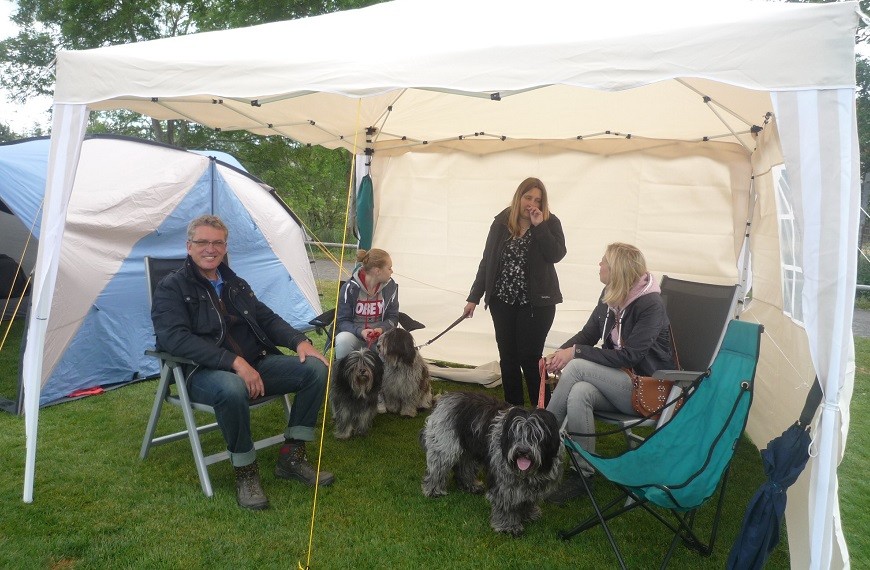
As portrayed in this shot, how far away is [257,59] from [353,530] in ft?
6.21

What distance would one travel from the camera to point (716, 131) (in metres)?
4.20

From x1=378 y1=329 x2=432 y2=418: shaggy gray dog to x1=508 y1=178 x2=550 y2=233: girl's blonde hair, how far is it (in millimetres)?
892

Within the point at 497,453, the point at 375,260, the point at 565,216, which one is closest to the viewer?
the point at 497,453

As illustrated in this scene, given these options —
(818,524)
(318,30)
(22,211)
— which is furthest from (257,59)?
(22,211)

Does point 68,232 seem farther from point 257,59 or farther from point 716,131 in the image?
point 716,131

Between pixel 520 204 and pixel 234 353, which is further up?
pixel 520 204

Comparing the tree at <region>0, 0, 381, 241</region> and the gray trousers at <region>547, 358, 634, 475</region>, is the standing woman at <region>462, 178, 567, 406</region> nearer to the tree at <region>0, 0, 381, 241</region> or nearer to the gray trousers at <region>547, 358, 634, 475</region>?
the gray trousers at <region>547, 358, 634, 475</region>

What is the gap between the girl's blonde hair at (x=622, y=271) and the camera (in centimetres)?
299

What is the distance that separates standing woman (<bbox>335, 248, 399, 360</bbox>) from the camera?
3982mm

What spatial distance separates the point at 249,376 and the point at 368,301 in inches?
54.2

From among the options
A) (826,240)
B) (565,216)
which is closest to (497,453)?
(826,240)

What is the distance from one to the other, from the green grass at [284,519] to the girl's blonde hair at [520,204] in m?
1.37

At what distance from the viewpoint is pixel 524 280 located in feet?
11.7

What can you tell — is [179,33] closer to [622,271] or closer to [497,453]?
[622,271]
